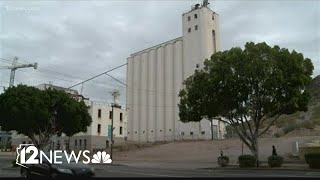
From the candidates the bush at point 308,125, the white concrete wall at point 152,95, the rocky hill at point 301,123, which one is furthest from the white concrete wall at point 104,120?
the bush at point 308,125

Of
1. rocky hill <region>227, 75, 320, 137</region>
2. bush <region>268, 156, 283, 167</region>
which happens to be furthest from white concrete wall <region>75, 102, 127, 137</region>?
bush <region>268, 156, 283, 167</region>

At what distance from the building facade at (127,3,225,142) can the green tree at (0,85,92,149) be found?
3065 centimetres

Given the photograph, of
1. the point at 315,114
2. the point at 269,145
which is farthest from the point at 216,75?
the point at 315,114

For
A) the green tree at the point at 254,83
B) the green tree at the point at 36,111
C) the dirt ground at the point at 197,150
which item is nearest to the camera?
the green tree at the point at 254,83

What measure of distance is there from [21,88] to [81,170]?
31898mm

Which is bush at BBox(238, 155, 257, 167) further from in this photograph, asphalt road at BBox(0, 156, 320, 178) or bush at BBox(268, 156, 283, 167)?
asphalt road at BBox(0, 156, 320, 178)

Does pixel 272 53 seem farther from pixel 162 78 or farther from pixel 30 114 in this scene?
pixel 162 78

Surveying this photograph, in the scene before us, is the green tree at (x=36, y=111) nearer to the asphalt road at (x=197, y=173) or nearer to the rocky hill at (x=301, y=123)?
the asphalt road at (x=197, y=173)

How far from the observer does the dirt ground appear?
50.6 meters

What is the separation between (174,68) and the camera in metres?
83.7

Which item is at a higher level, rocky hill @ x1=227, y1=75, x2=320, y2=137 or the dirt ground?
rocky hill @ x1=227, y1=75, x2=320, y2=137

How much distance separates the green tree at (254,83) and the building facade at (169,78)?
3958cm

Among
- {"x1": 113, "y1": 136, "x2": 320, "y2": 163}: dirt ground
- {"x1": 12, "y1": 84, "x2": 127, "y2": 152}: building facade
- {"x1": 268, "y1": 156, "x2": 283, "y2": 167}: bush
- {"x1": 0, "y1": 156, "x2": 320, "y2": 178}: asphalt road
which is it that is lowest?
{"x1": 0, "y1": 156, "x2": 320, "y2": 178}: asphalt road

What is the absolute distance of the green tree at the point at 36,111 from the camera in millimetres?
44969
